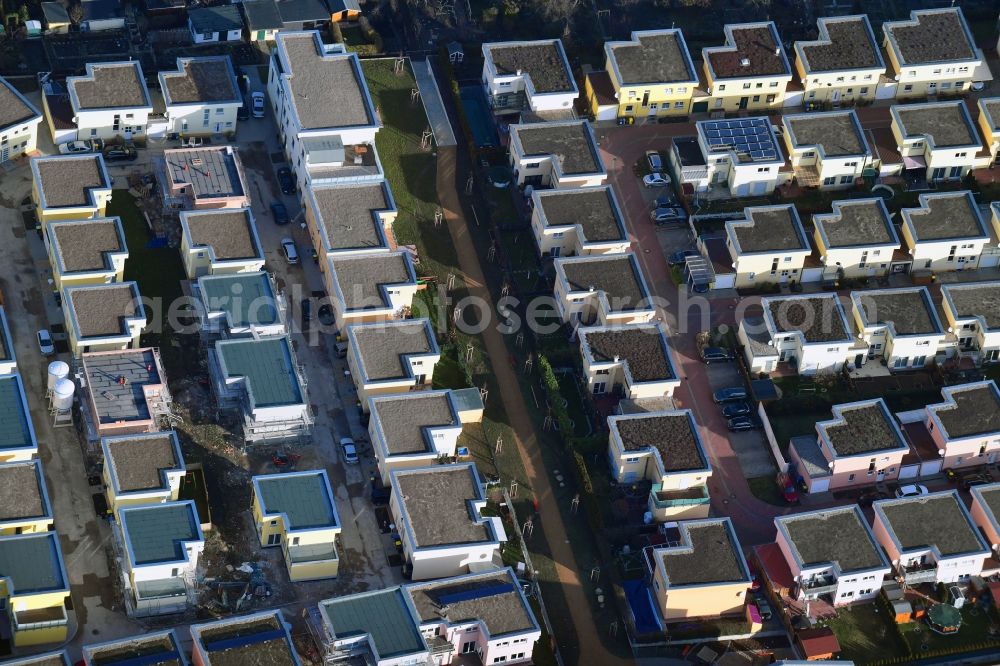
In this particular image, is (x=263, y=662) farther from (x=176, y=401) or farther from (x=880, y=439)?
(x=880, y=439)

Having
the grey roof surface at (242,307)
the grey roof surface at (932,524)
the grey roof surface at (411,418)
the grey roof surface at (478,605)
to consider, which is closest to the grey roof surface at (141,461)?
the grey roof surface at (242,307)

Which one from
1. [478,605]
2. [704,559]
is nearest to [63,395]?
[478,605]

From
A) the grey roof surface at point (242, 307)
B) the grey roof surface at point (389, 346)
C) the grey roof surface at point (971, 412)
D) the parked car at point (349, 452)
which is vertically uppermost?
the grey roof surface at point (242, 307)

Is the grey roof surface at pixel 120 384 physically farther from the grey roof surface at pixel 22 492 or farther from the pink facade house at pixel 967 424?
the pink facade house at pixel 967 424

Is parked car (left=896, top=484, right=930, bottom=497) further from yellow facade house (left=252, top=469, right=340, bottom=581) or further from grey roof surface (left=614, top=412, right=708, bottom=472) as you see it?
yellow facade house (left=252, top=469, right=340, bottom=581)

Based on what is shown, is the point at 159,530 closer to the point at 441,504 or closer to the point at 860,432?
the point at 441,504

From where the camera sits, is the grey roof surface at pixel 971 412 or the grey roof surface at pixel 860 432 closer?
the grey roof surface at pixel 860 432

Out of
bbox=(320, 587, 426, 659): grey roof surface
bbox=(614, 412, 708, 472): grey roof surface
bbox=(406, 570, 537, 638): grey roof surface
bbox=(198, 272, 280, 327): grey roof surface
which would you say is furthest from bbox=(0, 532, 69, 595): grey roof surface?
bbox=(614, 412, 708, 472): grey roof surface
